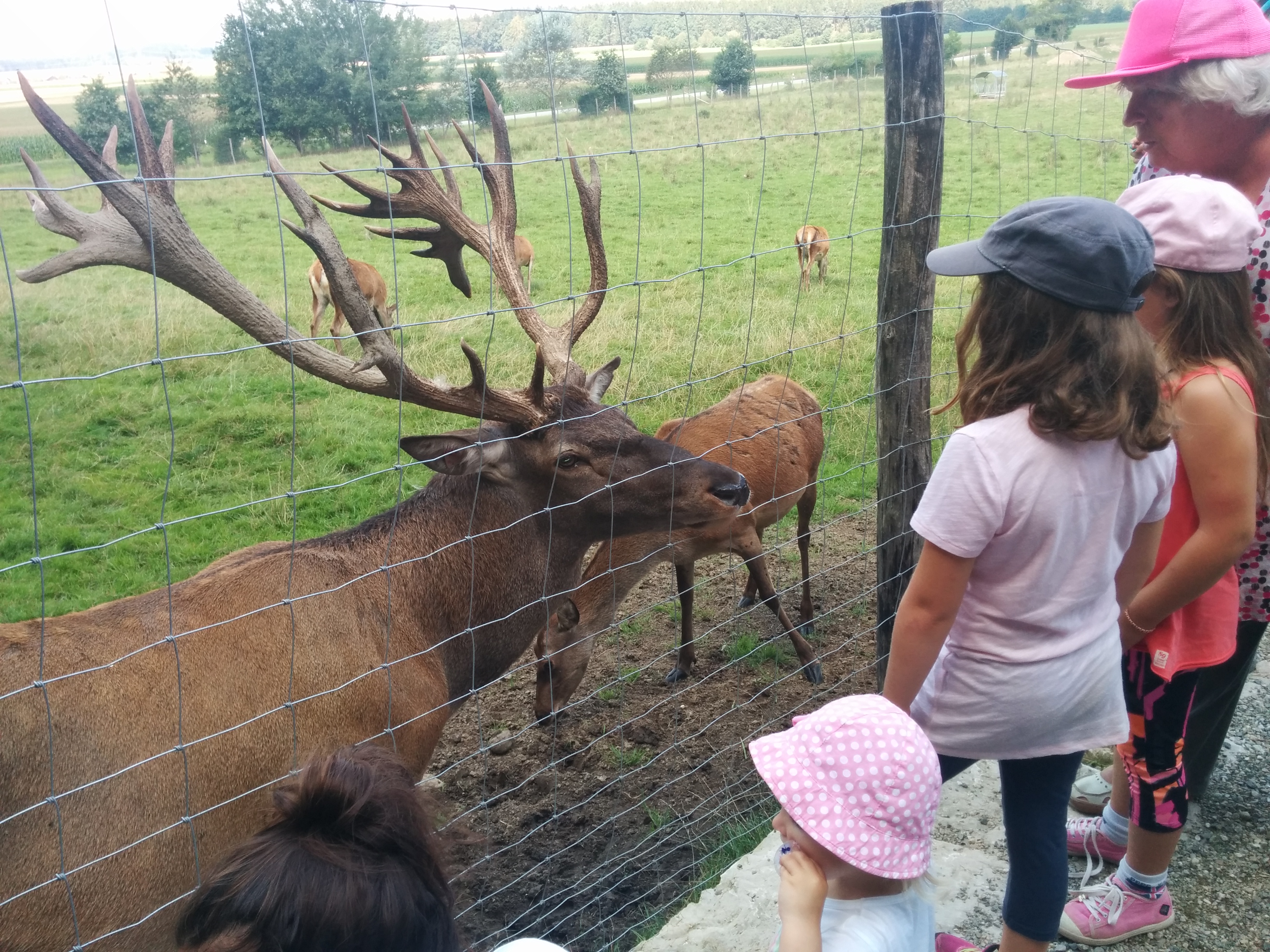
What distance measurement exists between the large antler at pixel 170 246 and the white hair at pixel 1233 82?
6.72 feet

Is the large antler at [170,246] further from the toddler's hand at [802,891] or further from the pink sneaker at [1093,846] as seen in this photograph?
the pink sneaker at [1093,846]

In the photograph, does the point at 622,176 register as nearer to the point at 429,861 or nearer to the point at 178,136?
Result: the point at 178,136

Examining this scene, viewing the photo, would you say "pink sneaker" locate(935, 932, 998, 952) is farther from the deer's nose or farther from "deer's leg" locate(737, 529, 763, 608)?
"deer's leg" locate(737, 529, 763, 608)

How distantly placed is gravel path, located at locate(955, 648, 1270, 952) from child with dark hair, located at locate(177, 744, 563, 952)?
2053 millimetres

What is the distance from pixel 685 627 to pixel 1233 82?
10.9 feet

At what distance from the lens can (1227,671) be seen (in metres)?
3.18

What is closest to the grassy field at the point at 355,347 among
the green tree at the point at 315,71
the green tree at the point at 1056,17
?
the green tree at the point at 1056,17

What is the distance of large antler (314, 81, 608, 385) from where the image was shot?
3400 mm

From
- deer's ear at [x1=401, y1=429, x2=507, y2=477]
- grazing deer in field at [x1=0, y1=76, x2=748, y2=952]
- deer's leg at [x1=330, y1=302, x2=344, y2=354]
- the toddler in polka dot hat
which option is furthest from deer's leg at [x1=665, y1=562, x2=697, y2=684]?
deer's leg at [x1=330, y1=302, x2=344, y2=354]

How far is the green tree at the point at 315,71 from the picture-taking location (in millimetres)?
14453

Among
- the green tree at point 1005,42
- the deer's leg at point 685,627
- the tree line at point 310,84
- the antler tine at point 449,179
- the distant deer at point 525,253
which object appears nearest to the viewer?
the antler tine at point 449,179

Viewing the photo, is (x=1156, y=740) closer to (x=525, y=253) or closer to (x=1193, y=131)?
(x=1193, y=131)

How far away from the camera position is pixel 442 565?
10.6 ft

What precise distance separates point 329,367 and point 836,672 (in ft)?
10.5
